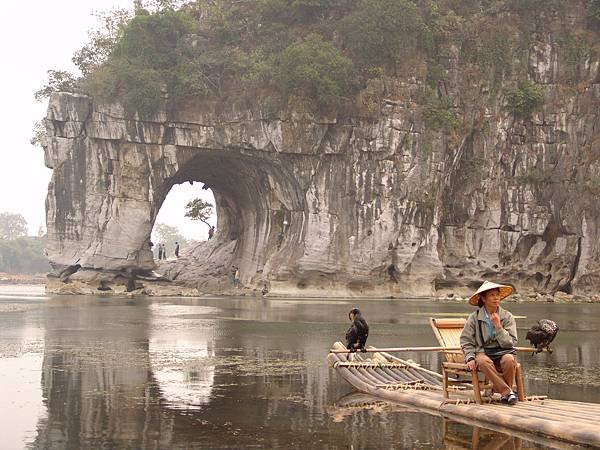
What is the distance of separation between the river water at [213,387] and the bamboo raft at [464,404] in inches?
8.1

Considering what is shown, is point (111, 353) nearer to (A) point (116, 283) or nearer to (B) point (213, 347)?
(B) point (213, 347)

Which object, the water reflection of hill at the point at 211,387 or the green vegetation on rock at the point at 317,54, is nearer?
the water reflection of hill at the point at 211,387

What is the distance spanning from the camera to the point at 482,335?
1009 centimetres

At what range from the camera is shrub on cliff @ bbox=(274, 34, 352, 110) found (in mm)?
49812

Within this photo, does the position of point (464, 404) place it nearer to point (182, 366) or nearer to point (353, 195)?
point (182, 366)

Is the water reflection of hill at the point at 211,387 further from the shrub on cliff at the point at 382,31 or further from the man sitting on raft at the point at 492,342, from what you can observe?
the shrub on cliff at the point at 382,31

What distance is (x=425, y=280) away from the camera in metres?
51.5

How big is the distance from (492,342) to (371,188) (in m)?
41.9

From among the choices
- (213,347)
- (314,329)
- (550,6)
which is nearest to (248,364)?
(213,347)

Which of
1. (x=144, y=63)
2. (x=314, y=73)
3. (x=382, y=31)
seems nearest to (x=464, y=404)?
(x=314, y=73)

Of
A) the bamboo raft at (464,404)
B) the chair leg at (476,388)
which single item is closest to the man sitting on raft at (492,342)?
the chair leg at (476,388)

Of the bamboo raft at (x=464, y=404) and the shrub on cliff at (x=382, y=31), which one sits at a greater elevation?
the shrub on cliff at (x=382, y=31)

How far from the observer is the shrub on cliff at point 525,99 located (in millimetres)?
52625

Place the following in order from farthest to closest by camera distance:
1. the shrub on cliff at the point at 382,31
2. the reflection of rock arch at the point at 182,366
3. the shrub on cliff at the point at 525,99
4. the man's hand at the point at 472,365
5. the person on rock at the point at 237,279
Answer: the person on rock at the point at 237,279, the shrub on cliff at the point at 525,99, the shrub on cliff at the point at 382,31, the reflection of rock arch at the point at 182,366, the man's hand at the point at 472,365
